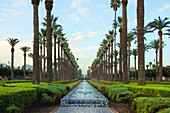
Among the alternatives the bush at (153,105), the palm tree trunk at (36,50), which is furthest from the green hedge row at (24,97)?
the palm tree trunk at (36,50)

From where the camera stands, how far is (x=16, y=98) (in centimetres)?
855

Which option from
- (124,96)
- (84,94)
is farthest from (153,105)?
(84,94)

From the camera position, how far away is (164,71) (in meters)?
87.9

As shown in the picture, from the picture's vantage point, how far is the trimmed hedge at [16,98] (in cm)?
752

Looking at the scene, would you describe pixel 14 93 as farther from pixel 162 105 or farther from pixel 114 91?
pixel 114 91

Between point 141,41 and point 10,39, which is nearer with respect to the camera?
point 141,41

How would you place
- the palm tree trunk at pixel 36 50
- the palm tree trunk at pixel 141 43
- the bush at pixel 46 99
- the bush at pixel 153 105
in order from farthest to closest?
the palm tree trunk at pixel 36 50
the palm tree trunk at pixel 141 43
the bush at pixel 46 99
the bush at pixel 153 105

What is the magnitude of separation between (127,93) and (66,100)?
463 cm

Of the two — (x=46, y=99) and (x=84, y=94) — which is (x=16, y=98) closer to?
(x=46, y=99)

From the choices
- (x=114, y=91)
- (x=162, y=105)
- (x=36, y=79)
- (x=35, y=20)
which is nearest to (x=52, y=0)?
(x=35, y=20)

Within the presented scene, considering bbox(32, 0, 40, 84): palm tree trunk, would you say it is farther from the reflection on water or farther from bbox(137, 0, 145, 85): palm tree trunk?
bbox(137, 0, 145, 85): palm tree trunk

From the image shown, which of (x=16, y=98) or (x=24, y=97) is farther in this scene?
(x=24, y=97)

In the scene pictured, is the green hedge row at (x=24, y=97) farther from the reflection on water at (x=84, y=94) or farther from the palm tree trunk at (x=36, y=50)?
the palm tree trunk at (x=36, y=50)

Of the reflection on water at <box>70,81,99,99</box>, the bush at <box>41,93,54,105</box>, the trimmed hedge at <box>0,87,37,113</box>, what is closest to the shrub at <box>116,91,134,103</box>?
the reflection on water at <box>70,81,99,99</box>
